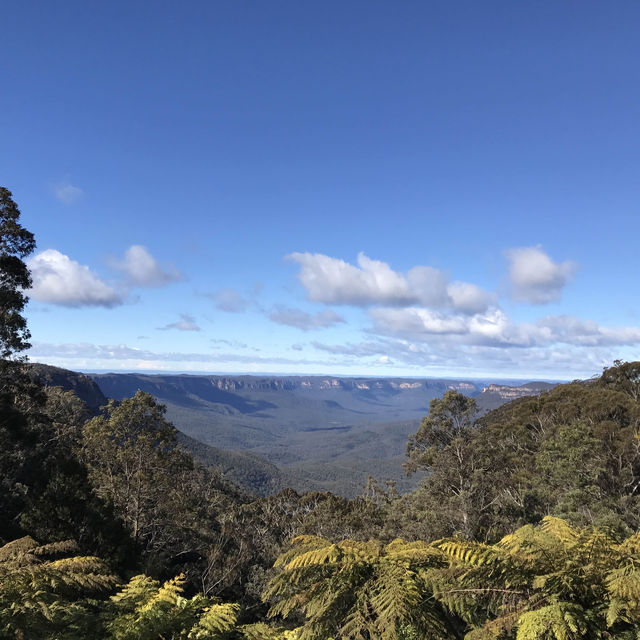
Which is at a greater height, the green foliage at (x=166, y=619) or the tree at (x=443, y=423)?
the green foliage at (x=166, y=619)

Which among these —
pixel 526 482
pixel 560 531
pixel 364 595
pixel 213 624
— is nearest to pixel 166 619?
pixel 213 624

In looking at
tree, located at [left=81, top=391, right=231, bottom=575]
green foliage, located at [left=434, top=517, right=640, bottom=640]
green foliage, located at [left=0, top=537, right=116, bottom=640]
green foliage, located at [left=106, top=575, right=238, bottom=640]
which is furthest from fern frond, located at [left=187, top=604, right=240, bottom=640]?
tree, located at [left=81, top=391, right=231, bottom=575]

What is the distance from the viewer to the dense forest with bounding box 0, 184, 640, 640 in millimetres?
4395

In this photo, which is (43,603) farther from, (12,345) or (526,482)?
(526,482)

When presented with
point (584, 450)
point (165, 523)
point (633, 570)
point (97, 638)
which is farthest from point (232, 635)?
point (584, 450)

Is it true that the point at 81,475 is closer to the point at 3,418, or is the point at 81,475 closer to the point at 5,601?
the point at 3,418

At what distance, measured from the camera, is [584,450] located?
30.7m

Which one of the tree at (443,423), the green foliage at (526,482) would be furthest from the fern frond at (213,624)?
the tree at (443,423)

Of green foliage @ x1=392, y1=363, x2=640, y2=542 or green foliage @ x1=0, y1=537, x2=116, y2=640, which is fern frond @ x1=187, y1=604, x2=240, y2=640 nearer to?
green foliage @ x1=0, y1=537, x2=116, y2=640

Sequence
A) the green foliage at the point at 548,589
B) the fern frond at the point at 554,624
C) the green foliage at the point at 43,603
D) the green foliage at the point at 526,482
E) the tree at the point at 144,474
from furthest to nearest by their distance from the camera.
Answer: the green foliage at the point at 526,482 < the tree at the point at 144,474 < the green foliage at the point at 43,603 < the green foliage at the point at 548,589 < the fern frond at the point at 554,624

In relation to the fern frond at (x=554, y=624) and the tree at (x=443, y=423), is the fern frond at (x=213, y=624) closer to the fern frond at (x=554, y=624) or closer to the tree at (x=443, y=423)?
the fern frond at (x=554, y=624)

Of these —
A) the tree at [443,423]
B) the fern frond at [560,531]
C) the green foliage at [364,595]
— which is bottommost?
the tree at [443,423]

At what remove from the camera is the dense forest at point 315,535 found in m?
4.39

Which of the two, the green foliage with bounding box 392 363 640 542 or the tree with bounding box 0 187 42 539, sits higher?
the tree with bounding box 0 187 42 539
